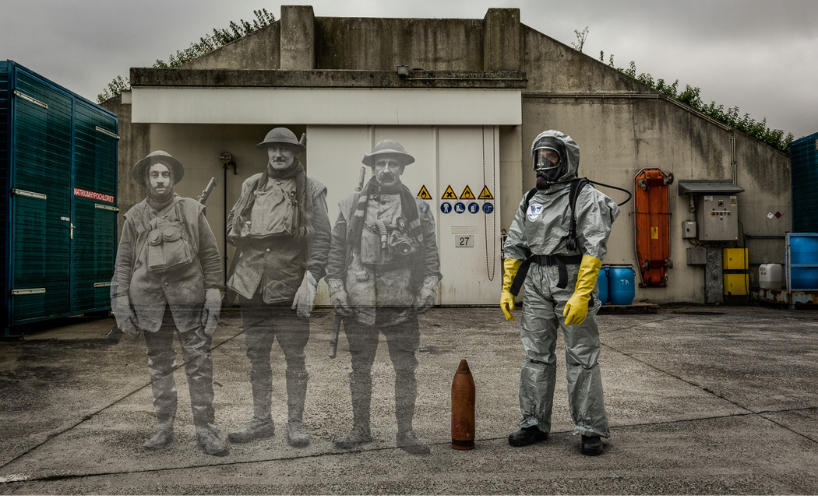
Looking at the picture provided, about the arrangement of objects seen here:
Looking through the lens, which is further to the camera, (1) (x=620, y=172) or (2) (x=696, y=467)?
(1) (x=620, y=172)

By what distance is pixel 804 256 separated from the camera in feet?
41.0

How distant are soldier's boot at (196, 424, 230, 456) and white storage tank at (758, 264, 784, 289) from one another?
13269 mm

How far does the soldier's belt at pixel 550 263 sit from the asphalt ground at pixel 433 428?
108 cm

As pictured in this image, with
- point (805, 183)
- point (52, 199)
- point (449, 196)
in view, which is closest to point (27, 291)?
point (52, 199)

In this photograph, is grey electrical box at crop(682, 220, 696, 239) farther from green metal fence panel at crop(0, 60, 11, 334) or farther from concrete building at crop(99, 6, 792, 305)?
green metal fence panel at crop(0, 60, 11, 334)

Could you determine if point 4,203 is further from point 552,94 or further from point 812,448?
point 552,94

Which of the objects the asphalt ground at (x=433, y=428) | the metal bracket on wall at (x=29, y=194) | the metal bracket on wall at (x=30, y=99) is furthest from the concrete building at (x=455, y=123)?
the asphalt ground at (x=433, y=428)

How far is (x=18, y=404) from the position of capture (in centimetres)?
488

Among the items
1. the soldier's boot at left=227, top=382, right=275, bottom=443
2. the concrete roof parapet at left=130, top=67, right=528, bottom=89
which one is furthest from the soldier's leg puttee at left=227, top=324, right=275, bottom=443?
the concrete roof parapet at left=130, top=67, right=528, bottom=89

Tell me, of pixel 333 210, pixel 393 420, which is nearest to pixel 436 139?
pixel 333 210

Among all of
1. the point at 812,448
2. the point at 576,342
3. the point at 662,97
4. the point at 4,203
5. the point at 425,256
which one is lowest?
the point at 812,448

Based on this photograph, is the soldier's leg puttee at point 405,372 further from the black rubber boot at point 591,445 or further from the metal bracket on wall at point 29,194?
the metal bracket on wall at point 29,194

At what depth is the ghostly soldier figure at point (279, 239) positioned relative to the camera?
330 centimetres

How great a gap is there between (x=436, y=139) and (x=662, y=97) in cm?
603
